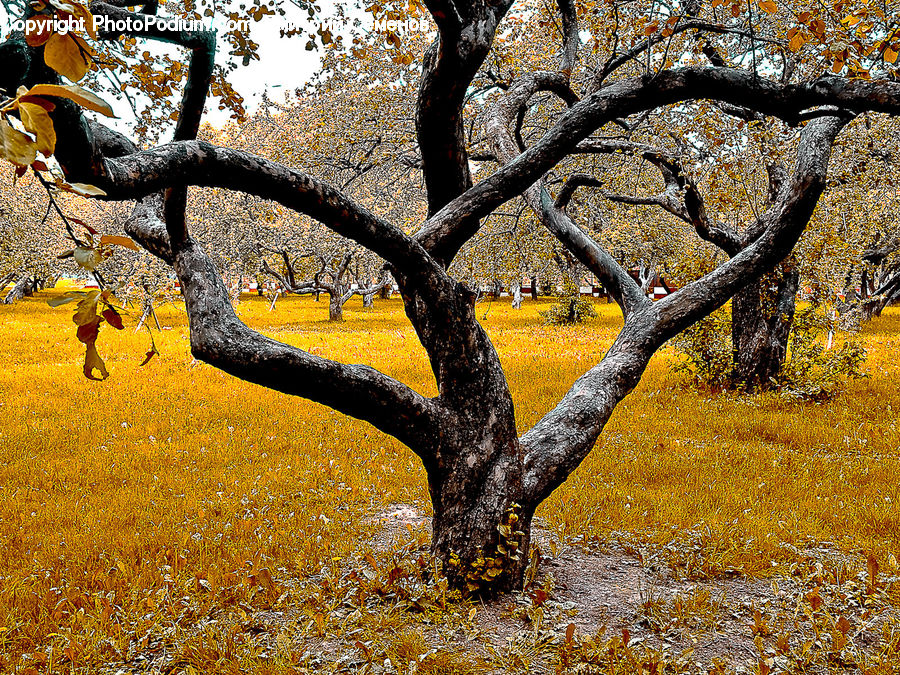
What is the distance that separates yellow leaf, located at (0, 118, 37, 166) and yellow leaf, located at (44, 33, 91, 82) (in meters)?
0.13

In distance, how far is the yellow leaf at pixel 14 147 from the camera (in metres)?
0.78

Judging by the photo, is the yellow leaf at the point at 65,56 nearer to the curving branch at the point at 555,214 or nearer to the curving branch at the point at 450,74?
the curving branch at the point at 450,74

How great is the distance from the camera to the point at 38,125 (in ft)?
2.72

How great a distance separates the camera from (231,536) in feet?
19.4

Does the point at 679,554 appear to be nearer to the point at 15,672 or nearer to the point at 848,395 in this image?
the point at 15,672

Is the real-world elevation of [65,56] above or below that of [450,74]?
below

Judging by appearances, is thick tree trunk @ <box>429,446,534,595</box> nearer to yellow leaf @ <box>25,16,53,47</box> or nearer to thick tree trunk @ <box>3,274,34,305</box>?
yellow leaf @ <box>25,16,53,47</box>

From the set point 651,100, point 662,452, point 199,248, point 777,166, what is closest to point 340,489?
point 199,248

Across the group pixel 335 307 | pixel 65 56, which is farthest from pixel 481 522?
pixel 335 307

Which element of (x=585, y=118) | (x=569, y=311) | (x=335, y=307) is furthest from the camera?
(x=335, y=307)

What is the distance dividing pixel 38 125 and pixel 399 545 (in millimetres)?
5342

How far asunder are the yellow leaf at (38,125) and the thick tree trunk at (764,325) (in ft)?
38.4

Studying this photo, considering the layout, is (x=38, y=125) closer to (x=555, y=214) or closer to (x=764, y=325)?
(x=555, y=214)

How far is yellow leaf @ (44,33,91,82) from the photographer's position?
0.88 m
